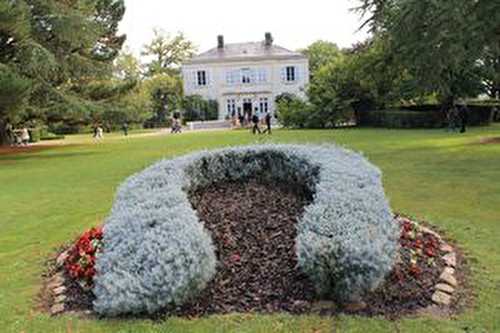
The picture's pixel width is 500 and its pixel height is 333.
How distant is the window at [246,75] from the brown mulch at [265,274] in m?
60.1

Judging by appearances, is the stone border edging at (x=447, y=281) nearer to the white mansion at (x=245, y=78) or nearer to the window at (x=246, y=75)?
the white mansion at (x=245, y=78)

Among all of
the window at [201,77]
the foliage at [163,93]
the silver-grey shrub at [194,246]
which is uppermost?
the window at [201,77]

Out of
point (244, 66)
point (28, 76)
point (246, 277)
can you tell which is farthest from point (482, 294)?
point (244, 66)

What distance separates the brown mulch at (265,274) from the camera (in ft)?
17.5

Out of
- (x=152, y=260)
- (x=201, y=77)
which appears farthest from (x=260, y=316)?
(x=201, y=77)

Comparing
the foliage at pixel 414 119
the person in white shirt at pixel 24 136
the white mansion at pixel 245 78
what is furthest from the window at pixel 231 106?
the foliage at pixel 414 119

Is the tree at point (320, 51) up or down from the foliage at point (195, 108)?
up

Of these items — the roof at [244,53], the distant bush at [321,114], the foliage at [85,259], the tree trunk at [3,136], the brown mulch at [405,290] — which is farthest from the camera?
the roof at [244,53]

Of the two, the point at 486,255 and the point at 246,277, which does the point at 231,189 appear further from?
the point at 486,255

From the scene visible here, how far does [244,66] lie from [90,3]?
35.7m

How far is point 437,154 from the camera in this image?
19141mm

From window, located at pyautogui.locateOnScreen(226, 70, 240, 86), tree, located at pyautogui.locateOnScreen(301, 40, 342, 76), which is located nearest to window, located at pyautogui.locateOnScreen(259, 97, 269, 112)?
window, located at pyautogui.locateOnScreen(226, 70, 240, 86)

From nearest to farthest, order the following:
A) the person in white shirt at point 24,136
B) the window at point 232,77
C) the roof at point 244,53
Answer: the person in white shirt at point 24,136, the roof at point 244,53, the window at point 232,77

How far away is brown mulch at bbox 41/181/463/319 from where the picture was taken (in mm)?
5340
